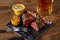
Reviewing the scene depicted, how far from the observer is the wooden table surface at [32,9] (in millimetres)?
1062

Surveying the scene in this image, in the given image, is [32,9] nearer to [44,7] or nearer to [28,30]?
[44,7]

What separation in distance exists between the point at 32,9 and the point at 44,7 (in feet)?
0.28

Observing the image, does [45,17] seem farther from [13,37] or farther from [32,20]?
[13,37]

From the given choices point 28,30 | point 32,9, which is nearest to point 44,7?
point 32,9

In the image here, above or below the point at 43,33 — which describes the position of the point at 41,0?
above

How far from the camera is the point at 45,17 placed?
119 centimetres

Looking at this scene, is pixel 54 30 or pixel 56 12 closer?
pixel 54 30

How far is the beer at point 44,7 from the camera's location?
1.21 metres

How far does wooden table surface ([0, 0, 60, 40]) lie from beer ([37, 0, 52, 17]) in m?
0.03

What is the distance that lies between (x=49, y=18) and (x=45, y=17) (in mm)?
26

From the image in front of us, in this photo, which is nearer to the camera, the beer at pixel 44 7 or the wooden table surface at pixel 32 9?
the wooden table surface at pixel 32 9

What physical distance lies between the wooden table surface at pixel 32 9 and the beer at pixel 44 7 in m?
0.03

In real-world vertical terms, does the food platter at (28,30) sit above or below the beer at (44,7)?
below

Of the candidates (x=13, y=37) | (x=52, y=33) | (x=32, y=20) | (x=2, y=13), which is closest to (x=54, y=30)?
(x=52, y=33)
